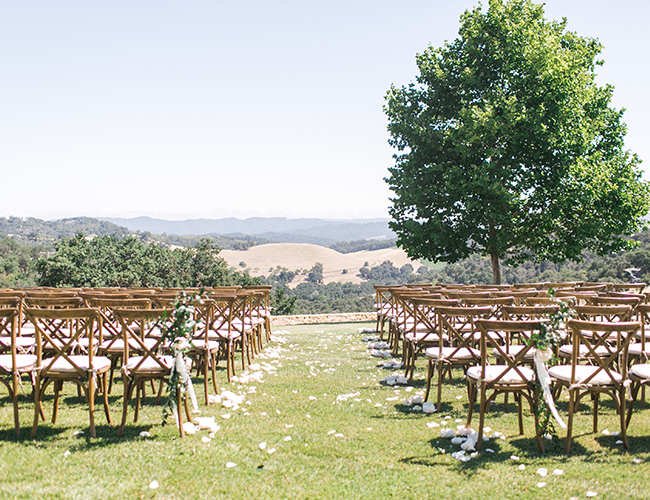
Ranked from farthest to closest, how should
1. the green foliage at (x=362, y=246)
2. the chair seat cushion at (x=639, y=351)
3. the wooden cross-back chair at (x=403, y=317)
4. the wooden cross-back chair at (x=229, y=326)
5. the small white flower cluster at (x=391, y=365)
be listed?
the green foliage at (x=362, y=246) → the small white flower cluster at (x=391, y=365) → the wooden cross-back chair at (x=403, y=317) → the wooden cross-back chair at (x=229, y=326) → the chair seat cushion at (x=639, y=351)

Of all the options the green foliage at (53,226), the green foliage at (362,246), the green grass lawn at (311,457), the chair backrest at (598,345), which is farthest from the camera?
the green foliage at (53,226)

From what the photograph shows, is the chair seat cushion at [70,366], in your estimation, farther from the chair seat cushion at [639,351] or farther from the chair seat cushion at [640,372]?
the chair seat cushion at [639,351]

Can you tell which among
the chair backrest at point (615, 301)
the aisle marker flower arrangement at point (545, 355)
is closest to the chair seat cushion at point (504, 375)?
the aisle marker flower arrangement at point (545, 355)

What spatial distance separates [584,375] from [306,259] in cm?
12053

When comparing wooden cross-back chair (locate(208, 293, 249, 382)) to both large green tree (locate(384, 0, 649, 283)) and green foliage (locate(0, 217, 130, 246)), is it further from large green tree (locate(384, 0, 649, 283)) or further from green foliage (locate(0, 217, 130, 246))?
green foliage (locate(0, 217, 130, 246))

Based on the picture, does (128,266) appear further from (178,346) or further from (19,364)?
(178,346)

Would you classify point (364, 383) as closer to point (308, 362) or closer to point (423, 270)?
point (308, 362)

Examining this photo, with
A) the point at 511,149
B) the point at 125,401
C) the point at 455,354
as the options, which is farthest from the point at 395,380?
the point at 511,149

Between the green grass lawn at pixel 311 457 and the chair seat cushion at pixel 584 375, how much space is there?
540 mm

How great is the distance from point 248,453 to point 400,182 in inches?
615

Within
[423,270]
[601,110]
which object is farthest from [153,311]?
[423,270]

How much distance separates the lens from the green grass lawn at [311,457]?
343cm

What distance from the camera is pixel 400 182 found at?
18734mm

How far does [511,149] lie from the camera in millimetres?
16391
